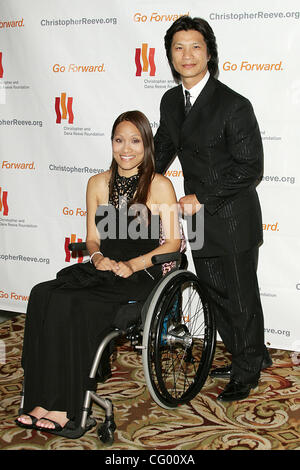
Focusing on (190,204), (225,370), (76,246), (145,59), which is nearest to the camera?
(190,204)

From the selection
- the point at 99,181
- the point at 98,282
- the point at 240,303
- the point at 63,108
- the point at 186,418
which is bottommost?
the point at 186,418

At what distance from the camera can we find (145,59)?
354cm

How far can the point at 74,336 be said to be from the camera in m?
2.45

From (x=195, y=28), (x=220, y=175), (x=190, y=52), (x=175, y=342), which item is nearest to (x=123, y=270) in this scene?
(x=175, y=342)

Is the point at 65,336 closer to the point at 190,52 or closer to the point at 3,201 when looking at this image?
the point at 190,52

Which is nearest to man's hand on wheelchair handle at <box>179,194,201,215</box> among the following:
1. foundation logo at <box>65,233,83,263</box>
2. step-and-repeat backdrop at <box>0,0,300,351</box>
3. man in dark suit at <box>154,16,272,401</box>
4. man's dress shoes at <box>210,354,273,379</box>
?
man in dark suit at <box>154,16,272,401</box>

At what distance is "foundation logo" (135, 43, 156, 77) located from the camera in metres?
3.52

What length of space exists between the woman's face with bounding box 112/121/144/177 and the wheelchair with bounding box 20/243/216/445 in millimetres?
463

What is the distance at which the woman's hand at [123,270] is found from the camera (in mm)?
2699

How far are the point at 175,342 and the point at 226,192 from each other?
73 centimetres

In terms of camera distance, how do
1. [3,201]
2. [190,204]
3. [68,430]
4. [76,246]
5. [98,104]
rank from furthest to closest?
1. [3,201]
2. [98,104]
3. [76,246]
4. [190,204]
5. [68,430]

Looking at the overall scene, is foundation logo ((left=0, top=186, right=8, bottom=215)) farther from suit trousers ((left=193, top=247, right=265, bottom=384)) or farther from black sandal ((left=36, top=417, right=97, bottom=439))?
black sandal ((left=36, top=417, right=97, bottom=439))
